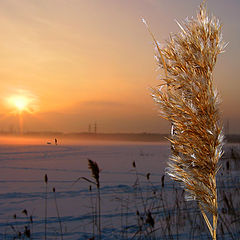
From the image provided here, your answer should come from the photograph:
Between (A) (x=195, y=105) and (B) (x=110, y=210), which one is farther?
(B) (x=110, y=210)

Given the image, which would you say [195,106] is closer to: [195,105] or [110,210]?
[195,105]

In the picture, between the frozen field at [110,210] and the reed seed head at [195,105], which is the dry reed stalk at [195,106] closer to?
the reed seed head at [195,105]

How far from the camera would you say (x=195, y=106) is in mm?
1449

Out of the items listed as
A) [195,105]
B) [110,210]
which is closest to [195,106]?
[195,105]

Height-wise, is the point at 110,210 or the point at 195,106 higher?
the point at 195,106

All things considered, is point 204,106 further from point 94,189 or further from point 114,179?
point 114,179

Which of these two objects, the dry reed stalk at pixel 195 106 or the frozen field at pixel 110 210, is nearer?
the dry reed stalk at pixel 195 106

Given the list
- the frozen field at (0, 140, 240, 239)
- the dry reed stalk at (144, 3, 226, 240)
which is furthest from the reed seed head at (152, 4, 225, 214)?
the frozen field at (0, 140, 240, 239)

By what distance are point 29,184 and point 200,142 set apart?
7374 millimetres

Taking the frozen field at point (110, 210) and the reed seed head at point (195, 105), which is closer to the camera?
the reed seed head at point (195, 105)

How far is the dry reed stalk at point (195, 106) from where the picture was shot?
4.67ft

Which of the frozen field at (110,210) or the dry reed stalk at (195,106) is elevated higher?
the dry reed stalk at (195,106)

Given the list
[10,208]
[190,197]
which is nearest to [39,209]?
[10,208]

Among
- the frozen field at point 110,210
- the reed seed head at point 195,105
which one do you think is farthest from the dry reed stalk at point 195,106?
the frozen field at point 110,210
